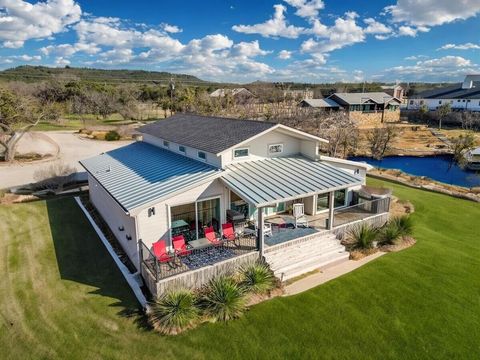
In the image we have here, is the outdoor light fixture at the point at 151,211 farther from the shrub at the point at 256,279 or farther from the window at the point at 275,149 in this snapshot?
the window at the point at 275,149

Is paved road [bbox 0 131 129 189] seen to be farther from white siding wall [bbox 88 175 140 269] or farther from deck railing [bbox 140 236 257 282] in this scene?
deck railing [bbox 140 236 257 282]

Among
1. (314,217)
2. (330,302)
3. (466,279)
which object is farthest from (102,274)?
(466,279)

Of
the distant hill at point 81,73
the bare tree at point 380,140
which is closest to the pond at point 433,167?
the bare tree at point 380,140

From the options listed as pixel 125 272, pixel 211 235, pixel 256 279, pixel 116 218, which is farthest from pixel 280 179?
pixel 116 218

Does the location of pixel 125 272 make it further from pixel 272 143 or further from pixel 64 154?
pixel 64 154

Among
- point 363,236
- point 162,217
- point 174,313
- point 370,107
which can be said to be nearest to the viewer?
point 174,313
